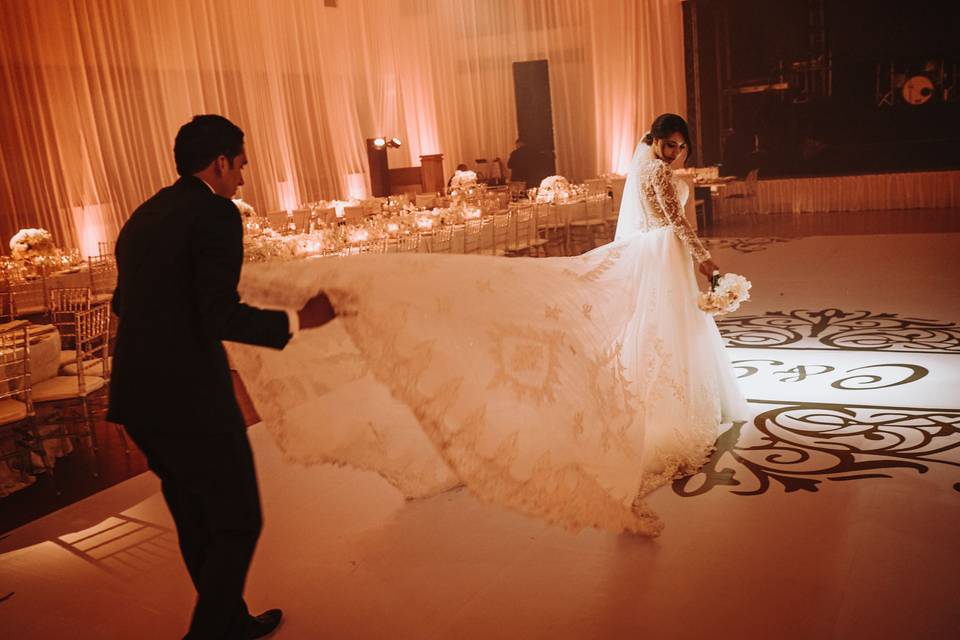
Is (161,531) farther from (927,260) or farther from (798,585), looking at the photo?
(927,260)

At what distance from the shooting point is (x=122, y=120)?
44.7 ft

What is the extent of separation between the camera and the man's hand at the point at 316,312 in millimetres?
2443

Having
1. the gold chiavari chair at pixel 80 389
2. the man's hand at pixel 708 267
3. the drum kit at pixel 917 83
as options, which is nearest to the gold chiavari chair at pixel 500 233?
the gold chiavari chair at pixel 80 389

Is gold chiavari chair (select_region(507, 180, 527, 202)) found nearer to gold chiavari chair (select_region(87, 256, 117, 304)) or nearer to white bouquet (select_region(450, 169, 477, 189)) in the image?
white bouquet (select_region(450, 169, 477, 189))

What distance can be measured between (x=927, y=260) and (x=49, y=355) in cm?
788

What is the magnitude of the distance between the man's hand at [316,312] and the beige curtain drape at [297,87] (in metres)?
11.4

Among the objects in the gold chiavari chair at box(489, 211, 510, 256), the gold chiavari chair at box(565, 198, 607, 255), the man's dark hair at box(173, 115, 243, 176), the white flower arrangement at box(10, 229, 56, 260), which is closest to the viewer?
the man's dark hair at box(173, 115, 243, 176)

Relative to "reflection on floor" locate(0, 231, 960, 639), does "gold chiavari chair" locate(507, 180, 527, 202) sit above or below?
above

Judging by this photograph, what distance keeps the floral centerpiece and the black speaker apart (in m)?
6.70

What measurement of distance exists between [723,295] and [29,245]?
23.2ft

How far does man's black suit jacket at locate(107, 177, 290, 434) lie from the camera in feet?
7.22

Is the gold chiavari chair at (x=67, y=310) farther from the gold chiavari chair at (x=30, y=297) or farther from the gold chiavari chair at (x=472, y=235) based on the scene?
the gold chiavari chair at (x=472, y=235)

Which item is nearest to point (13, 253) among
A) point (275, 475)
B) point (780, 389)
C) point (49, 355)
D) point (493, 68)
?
point (49, 355)

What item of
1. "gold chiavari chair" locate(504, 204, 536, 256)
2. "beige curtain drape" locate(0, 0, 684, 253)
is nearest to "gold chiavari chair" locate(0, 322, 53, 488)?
"gold chiavari chair" locate(504, 204, 536, 256)
